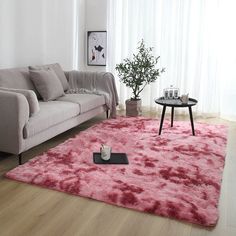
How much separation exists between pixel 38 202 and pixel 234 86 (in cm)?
357

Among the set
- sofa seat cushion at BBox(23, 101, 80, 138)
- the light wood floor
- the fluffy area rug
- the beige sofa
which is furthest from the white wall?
the light wood floor

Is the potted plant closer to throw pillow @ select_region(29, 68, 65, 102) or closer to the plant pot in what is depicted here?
the plant pot

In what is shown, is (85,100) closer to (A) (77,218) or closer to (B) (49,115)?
(B) (49,115)

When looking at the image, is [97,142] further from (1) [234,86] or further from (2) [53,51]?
(1) [234,86]

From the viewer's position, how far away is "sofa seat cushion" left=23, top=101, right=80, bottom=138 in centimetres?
287

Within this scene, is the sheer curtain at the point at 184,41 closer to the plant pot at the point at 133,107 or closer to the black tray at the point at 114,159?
the plant pot at the point at 133,107

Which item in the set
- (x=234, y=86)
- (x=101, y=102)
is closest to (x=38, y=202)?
(x=101, y=102)

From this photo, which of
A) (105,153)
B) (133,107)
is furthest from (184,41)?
(105,153)

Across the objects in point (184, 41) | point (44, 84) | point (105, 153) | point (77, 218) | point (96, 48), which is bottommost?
point (77, 218)

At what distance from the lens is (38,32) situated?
4398 mm

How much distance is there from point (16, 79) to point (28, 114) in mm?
910

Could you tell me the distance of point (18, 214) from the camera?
2.05 m

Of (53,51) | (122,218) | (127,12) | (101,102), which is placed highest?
(127,12)

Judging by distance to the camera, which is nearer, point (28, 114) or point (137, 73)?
point (28, 114)
